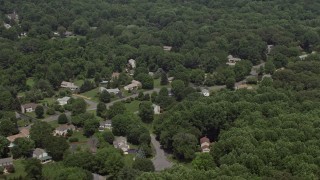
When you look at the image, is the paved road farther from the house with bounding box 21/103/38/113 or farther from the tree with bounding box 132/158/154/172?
the house with bounding box 21/103/38/113

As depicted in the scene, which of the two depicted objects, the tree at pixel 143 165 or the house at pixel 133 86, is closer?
the tree at pixel 143 165

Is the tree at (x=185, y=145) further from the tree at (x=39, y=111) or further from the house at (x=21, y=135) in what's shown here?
the tree at (x=39, y=111)

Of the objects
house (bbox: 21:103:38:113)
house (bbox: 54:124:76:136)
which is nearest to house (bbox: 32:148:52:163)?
house (bbox: 54:124:76:136)

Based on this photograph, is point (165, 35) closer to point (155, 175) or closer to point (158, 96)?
point (158, 96)

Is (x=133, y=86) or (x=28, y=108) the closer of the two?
(x=28, y=108)

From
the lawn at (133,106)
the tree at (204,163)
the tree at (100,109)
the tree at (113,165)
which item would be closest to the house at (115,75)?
the lawn at (133,106)

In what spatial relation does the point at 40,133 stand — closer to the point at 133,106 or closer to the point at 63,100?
the point at 63,100

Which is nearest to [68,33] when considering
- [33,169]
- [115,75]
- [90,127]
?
[115,75]

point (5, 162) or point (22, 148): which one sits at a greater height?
point (22, 148)
